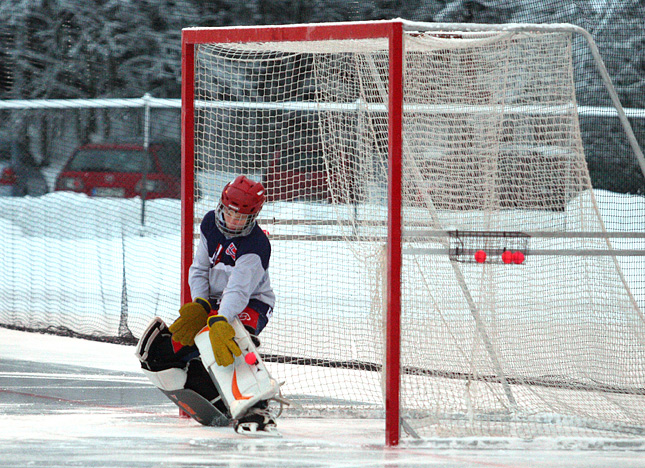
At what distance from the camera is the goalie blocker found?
12.4ft

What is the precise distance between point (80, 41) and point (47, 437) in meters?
16.1

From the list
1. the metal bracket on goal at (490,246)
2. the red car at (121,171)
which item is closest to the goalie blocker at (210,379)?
the metal bracket on goal at (490,246)

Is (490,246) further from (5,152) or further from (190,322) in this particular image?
(5,152)

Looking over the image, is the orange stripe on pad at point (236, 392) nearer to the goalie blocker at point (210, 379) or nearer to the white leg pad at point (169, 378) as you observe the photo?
the goalie blocker at point (210, 379)

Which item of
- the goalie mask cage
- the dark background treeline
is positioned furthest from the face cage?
the dark background treeline

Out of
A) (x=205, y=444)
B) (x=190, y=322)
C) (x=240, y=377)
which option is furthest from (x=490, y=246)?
(x=205, y=444)

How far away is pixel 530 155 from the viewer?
507 cm

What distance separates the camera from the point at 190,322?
3.90 metres

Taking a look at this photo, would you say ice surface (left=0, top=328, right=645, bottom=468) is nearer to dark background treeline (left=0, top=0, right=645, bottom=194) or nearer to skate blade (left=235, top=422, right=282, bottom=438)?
skate blade (left=235, top=422, right=282, bottom=438)

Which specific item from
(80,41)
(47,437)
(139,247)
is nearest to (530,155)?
(47,437)

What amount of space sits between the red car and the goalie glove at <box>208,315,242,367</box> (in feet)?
31.8

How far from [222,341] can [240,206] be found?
58cm

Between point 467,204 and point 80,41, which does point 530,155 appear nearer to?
point 467,204

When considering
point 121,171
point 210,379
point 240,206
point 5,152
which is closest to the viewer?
point 240,206
